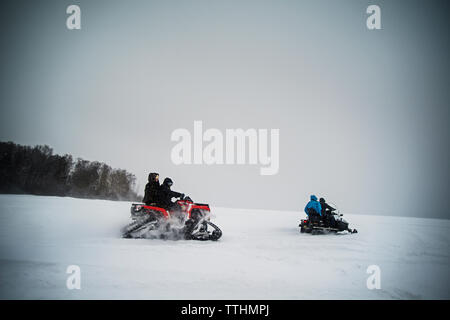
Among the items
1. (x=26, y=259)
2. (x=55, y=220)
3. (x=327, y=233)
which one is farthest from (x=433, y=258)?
(x=55, y=220)

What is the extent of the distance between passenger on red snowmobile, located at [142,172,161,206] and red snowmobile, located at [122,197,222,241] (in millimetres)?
227

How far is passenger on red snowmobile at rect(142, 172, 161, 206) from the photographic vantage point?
6035 millimetres

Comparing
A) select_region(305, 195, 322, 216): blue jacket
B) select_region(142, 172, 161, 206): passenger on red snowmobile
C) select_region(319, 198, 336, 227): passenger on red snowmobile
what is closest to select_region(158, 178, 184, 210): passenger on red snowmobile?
select_region(142, 172, 161, 206): passenger on red snowmobile

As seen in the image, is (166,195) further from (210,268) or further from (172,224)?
(210,268)

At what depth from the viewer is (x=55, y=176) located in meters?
27.6

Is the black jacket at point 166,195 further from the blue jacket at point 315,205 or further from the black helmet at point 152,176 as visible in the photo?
the blue jacket at point 315,205

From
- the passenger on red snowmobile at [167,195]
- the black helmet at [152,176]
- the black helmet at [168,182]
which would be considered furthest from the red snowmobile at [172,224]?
the black helmet at [152,176]

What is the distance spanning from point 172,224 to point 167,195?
0.83 metres

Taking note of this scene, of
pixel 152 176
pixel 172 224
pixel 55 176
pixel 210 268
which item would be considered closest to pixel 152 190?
pixel 152 176

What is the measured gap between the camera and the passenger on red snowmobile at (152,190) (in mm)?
6035

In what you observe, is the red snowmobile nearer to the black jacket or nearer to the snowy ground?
the black jacket
